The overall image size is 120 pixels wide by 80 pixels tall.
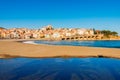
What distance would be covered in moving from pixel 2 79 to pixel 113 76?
744 cm

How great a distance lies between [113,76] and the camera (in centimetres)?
1405

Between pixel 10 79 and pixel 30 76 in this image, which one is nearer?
pixel 10 79

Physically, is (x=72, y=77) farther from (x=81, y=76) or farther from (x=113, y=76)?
(x=113, y=76)

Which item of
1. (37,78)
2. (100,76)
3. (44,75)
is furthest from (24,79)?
(100,76)

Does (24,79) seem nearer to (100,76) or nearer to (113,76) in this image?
(100,76)

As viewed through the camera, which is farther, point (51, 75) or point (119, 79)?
point (51, 75)

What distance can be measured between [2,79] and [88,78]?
18.3 ft

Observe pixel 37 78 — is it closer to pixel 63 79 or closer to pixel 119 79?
pixel 63 79

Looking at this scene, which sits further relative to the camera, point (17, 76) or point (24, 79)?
point (17, 76)

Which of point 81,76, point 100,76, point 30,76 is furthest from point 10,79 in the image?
point 100,76

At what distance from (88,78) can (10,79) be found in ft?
16.7

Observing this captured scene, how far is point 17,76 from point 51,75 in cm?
237

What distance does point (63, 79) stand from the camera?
43.0ft

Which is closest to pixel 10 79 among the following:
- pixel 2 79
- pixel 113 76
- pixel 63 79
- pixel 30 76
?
pixel 2 79
